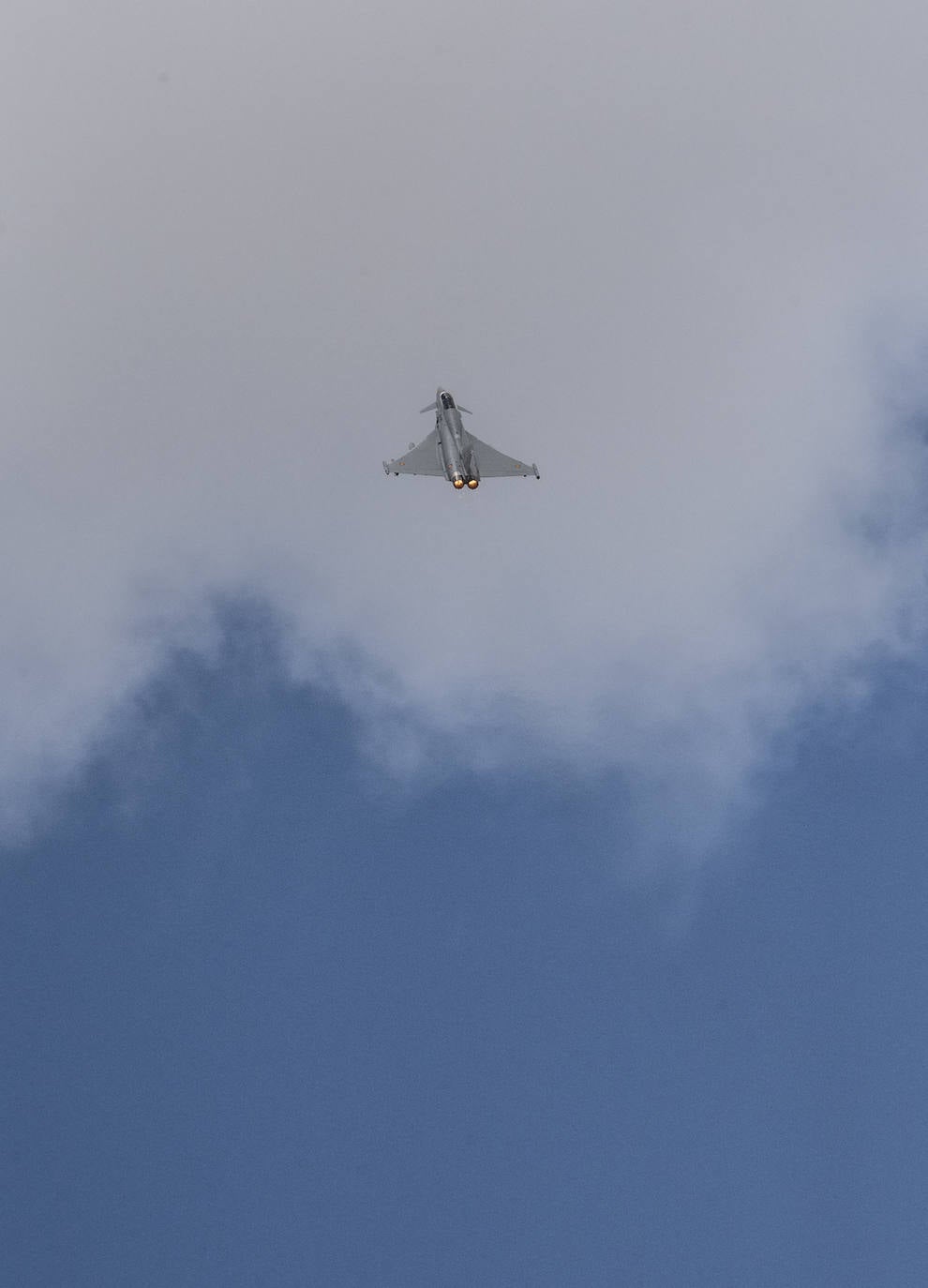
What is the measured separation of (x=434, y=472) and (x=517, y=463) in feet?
28.9

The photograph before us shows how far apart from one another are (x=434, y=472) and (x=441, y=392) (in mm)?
8467

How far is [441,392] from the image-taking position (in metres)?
188

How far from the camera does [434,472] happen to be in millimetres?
187250

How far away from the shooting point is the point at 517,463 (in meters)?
189

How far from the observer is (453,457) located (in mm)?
182000

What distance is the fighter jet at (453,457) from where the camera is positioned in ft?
595

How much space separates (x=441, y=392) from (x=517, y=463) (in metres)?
10.8

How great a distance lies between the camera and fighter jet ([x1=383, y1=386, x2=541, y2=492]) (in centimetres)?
18138
